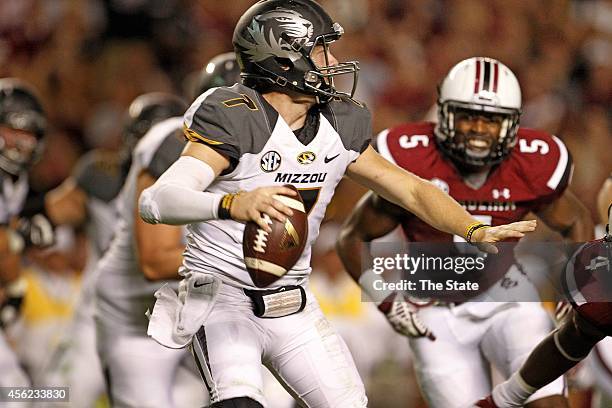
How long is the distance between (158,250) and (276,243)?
5.55 feet

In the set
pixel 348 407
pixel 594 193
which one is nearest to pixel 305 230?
pixel 348 407

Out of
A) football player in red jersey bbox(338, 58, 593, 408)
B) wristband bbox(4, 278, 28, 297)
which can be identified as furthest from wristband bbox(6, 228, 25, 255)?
football player in red jersey bbox(338, 58, 593, 408)

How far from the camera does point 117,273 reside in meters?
5.58

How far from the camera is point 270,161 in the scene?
3846 millimetres

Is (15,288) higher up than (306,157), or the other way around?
(306,157)

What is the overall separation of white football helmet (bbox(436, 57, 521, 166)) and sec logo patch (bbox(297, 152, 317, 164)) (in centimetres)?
108

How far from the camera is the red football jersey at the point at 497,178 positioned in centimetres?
489

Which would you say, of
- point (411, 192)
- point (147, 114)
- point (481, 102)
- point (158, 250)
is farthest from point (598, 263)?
point (147, 114)

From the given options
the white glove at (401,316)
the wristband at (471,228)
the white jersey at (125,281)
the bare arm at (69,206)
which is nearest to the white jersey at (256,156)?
the wristband at (471,228)

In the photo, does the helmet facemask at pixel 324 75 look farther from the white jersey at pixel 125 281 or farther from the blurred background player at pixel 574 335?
the white jersey at pixel 125 281

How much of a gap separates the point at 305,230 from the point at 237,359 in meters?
0.47

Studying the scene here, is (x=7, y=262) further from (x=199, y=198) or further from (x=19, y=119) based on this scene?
(x=199, y=198)

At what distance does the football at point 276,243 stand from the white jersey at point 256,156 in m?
0.32

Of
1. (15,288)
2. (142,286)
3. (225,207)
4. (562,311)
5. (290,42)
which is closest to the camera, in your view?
(225,207)
